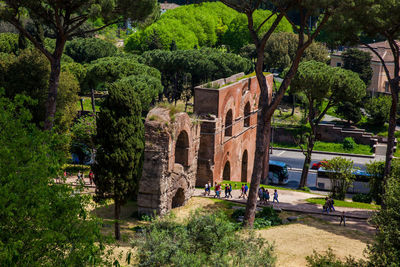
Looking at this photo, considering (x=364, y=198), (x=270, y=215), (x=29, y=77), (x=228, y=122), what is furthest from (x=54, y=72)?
(x=364, y=198)

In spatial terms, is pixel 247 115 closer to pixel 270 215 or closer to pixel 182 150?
pixel 182 150

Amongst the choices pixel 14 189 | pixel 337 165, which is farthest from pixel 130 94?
pixel 337 165

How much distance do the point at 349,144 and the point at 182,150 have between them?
29945 millimetres

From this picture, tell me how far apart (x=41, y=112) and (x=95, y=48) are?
113 ft

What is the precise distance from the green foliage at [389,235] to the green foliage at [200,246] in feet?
10.1

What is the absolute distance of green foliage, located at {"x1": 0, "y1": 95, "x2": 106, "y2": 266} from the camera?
10.0 meters

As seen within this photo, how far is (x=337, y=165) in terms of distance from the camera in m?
31.7

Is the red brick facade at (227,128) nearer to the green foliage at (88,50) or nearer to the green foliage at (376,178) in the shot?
the green foliage at (376,178)

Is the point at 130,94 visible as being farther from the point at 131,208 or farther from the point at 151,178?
the point at 131,208

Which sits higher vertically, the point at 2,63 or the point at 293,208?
the point at 2,63

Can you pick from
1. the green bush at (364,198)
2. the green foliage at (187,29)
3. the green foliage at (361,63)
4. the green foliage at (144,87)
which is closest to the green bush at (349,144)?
the green foliage at (361,63)

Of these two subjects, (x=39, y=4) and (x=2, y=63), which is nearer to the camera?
(x=39, y=4)

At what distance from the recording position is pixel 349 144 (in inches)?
1969

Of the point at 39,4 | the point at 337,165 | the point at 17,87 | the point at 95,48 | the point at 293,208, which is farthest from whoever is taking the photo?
the point at 95,48
